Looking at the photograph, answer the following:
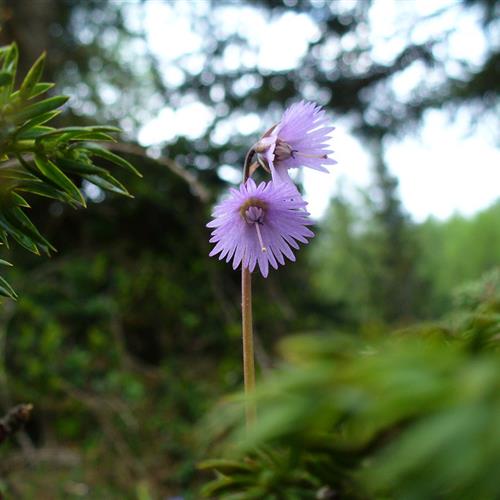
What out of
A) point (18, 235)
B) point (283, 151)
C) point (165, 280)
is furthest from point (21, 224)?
point (165, 280)

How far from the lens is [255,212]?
2.90 feet

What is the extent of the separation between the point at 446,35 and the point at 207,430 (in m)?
5.76

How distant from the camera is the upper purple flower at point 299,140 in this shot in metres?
0.91

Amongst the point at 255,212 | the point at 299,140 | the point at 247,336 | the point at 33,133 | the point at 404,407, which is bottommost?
the point at 404,407

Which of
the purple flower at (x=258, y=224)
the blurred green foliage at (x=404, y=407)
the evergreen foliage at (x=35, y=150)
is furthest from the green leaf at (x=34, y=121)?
the blurred green foliage at (x=404, y=407)

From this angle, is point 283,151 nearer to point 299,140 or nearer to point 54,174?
point 299,140

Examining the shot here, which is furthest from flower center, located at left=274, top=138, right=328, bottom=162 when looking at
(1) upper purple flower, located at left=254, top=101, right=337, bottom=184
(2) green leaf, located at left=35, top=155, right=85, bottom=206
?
(2) green leaf, located at left=35, top=155, right=85, bottom=206

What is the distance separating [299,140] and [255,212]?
140 mm

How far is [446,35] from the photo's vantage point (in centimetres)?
544

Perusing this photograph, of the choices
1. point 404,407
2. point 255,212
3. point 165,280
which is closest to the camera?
point 404,407

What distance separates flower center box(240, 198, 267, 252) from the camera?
2.86ft

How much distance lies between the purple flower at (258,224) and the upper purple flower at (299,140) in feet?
0.16

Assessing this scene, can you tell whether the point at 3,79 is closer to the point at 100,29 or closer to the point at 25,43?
the point at 25,43

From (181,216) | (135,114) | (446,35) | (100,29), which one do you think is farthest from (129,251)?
(135,114)
